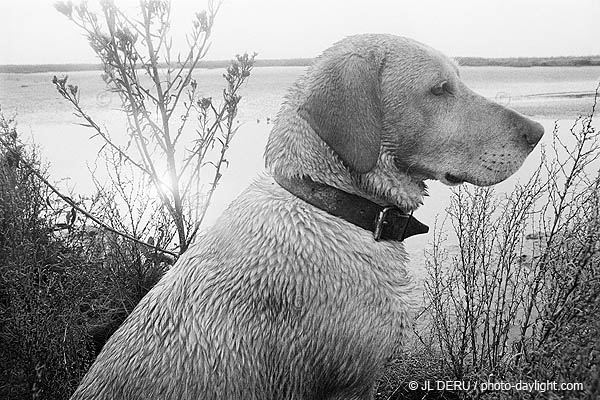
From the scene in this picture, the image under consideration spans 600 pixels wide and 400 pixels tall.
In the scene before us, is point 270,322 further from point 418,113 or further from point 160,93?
point 160,93

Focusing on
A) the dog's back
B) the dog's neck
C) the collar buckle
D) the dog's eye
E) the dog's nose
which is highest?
the dog's eye

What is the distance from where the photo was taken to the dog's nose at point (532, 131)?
1.83m

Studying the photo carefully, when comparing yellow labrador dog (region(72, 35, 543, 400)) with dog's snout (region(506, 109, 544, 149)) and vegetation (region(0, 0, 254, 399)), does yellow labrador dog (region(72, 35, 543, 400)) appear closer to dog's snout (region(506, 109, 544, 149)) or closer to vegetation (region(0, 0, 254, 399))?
dog's snout (region(506, 109, 544, 149))

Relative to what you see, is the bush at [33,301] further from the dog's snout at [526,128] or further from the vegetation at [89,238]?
Result: the dog's snout at [526,128]

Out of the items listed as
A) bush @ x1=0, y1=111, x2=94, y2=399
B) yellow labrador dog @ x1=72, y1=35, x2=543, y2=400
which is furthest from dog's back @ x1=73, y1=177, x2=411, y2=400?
bush @ x1=0, y1=111, x2=94, y2=399

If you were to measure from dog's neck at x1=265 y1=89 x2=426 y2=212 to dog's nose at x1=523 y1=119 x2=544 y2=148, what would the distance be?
38 cm

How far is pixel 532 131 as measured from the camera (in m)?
1.83

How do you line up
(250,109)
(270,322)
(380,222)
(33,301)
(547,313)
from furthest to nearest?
(250,109), (33,301), (547,313), (380,222), (270,322)

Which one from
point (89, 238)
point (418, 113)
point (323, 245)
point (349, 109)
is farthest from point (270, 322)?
point (89, 238)

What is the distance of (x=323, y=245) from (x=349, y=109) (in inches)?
16.2

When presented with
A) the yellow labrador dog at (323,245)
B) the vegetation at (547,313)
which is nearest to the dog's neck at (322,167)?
the yellow labrador dog at (323,245)

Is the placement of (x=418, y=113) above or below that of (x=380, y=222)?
above

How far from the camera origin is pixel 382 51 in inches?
72.1

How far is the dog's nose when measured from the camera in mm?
1830
